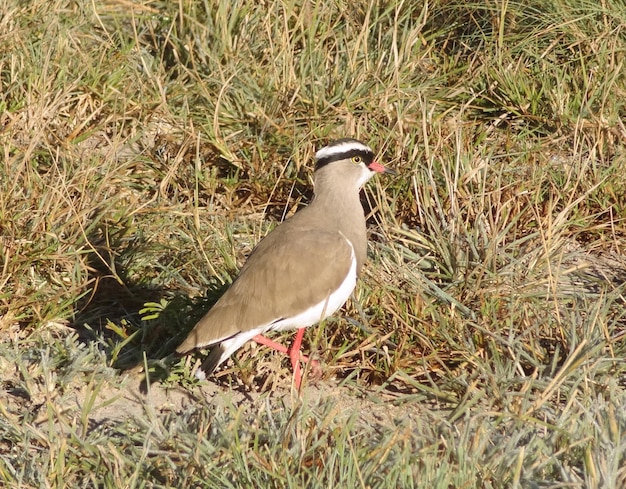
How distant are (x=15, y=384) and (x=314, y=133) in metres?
2.25

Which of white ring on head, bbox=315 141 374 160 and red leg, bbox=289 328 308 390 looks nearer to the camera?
red leg, bbox=289 328 308 390

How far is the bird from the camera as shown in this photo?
4.95m

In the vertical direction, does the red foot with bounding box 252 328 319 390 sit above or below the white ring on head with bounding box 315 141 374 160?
below

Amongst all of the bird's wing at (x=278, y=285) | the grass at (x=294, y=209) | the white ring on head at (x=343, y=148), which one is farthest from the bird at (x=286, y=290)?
the white ring on head at (x=343, y=148)

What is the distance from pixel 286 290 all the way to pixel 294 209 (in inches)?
51.8

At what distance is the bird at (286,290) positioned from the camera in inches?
195

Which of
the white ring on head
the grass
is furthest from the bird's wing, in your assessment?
the white ring on head

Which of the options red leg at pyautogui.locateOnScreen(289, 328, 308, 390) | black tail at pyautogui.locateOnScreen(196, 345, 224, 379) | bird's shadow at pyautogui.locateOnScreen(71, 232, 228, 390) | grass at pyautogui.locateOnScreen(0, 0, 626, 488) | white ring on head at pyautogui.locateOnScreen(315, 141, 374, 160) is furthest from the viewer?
white ring on head at pyautogui.locateOnScreen(315, 141, 374, 160)

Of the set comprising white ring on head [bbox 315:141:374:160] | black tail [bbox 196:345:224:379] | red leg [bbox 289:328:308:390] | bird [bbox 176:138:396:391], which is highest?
white ring on head [bbox 315:141:374:160]

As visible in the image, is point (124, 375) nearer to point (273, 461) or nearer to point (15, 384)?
point (15, 384)

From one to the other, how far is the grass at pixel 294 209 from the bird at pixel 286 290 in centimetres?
26

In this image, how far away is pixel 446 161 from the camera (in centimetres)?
613

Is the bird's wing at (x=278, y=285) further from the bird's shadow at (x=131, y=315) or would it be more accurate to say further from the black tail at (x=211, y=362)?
the bird's shadow at (x=131, y=315)

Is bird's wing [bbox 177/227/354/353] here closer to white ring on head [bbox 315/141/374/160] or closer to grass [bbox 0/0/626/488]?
grass [bbox 0/0/626/488]
